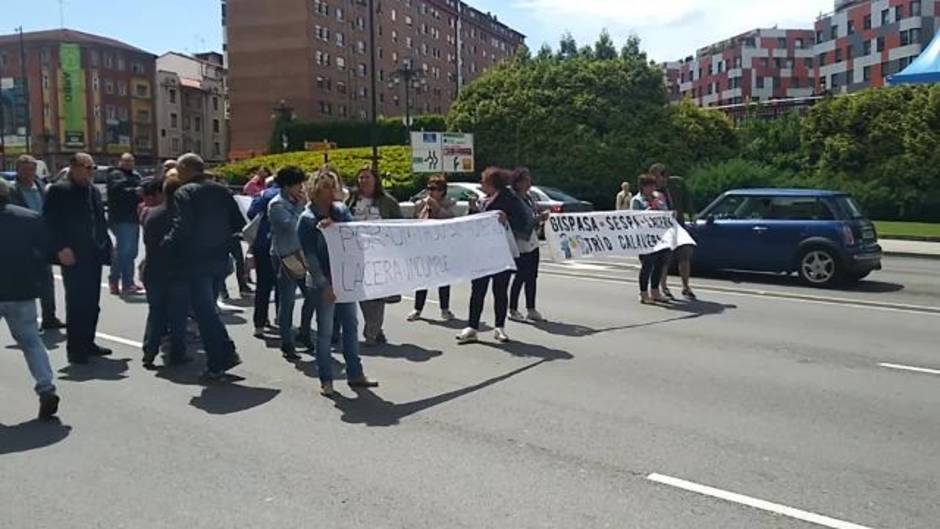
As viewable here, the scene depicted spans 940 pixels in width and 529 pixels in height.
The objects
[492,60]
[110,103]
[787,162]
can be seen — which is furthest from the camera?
[492,60]

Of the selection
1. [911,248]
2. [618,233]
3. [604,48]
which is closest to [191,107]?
[604,48]

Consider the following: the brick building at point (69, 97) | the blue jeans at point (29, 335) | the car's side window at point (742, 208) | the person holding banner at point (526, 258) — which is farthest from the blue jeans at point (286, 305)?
the brick building at point (69, 97)

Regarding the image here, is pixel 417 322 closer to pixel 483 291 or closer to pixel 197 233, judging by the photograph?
pixel 483 291

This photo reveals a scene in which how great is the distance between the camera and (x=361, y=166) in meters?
39.2

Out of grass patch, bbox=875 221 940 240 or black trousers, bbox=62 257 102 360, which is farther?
grass patch, bbox=875 221 940 240

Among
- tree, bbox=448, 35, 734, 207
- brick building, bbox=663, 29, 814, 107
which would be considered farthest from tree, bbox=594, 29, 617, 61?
brick building, bbox=663, 29, 814, 107

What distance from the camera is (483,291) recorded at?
939cm

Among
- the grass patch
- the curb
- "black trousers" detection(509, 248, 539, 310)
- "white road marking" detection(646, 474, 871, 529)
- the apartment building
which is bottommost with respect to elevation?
the curb

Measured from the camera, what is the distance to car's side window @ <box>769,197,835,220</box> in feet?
48.3

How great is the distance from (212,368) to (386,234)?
6.18 feet

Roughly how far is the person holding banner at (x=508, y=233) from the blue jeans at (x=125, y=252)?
5.31 meters

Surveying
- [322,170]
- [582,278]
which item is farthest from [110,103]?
[322,170]

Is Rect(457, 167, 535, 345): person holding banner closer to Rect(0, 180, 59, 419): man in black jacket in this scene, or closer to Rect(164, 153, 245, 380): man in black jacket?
Rect(164, 153, 245, 380): man in black jacket

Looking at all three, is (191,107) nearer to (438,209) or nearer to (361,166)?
(361,166)
